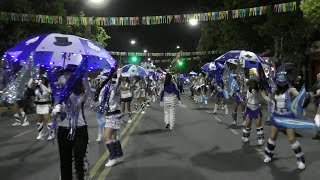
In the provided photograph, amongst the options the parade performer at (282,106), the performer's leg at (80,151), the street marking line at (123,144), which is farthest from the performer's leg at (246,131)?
the performer's leg at (80,151)

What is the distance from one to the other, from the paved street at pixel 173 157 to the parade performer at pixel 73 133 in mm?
1421

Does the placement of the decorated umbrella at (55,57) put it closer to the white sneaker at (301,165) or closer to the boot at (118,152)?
the boot at (118,152)

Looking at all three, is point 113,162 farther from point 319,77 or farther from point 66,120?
point 319,77

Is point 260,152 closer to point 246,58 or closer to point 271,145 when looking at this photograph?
point 271,145

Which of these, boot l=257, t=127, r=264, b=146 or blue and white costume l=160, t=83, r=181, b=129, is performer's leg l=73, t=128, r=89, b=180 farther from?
blue and white costume l=160, t=83, r=181, b=129

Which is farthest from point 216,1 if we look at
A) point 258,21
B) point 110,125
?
point 110,125

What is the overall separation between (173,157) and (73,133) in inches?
156

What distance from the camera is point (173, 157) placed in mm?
9945

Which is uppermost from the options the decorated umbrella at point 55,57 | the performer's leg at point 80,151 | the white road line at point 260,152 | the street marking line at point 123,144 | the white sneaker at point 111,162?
the decorated umbrella at point 55,57

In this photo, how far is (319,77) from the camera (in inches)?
567

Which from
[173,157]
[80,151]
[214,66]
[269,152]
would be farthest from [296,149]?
[214,66]

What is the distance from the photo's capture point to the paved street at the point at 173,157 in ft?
26.9

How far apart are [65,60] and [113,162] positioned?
239 cm

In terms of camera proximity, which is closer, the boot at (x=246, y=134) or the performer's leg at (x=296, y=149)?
the performer's leg at (x=296, y=149)
